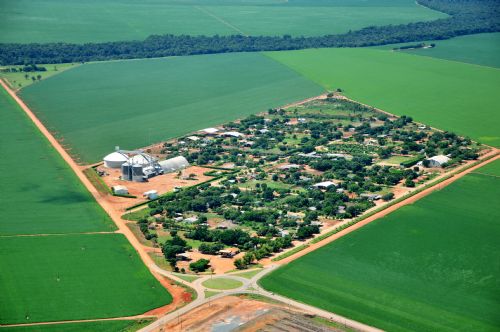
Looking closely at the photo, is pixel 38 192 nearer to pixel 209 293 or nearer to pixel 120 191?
pixel 120 191

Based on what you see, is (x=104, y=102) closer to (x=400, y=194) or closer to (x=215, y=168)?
(x=215, y=168)

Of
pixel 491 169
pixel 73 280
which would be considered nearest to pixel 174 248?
pixel 73 280

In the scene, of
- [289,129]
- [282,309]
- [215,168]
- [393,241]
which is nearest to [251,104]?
[289,129]

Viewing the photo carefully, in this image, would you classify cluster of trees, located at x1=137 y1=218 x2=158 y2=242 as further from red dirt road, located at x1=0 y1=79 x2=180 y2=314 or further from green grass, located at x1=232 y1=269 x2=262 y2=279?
green grass, located at x1=232 y1=269 x2=262 y2=279

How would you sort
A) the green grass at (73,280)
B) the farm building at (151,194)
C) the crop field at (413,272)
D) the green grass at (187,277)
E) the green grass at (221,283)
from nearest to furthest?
the crop field at (413,272)
the green grass at (73,280)
the green grass at (221,283)
the green grass at (187,277)
the farm building at (151,194)

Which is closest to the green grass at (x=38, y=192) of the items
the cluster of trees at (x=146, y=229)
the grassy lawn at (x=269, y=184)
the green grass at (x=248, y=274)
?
the cluster of trees at (x=146, y=229)

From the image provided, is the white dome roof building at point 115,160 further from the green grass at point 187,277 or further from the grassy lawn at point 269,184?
the green grass at point 187,277
